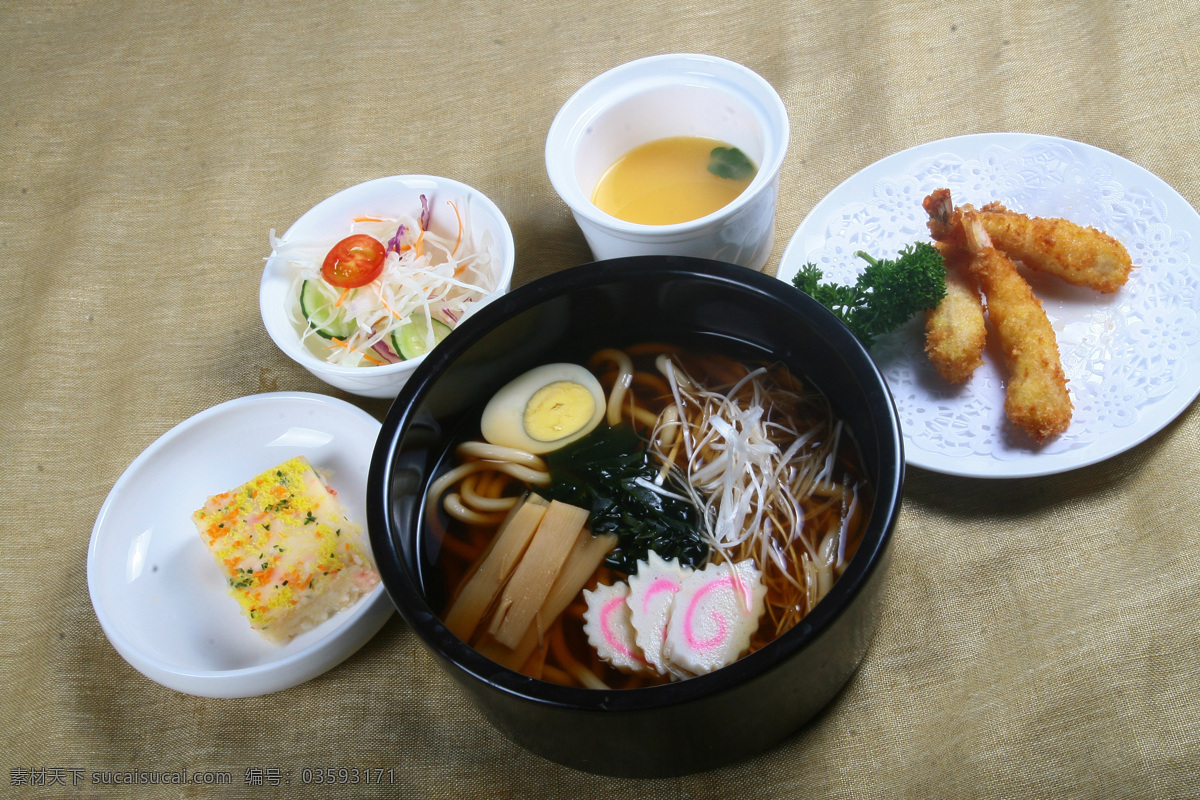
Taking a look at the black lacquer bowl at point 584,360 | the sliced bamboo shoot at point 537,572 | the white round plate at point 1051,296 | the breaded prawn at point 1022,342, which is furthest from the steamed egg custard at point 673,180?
the sliced bamboo shoot at point 537,572

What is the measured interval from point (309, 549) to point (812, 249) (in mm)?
986

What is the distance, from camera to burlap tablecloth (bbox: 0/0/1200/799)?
1.15 metres

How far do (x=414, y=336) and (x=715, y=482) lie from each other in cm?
61

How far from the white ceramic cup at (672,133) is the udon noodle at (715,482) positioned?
20 cm

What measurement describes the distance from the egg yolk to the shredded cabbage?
286mm

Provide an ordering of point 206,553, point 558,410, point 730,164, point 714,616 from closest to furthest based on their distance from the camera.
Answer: point 714,616 < point 558,410 < point 206,553 < point 730,164

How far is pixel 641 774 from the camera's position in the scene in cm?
107

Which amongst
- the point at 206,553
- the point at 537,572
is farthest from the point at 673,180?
the point at 206,553

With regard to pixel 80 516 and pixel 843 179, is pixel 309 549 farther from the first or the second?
pixel 843 179

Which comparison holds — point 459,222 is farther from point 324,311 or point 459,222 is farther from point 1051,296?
point 1051,296

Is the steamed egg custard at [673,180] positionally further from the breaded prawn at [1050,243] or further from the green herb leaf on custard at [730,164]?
the breaded prawn at [1050,243]

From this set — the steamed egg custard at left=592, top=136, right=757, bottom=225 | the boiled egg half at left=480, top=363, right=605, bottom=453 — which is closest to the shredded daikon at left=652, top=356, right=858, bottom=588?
the boiled egg half at left=480, top=363, right=605, bottom=453

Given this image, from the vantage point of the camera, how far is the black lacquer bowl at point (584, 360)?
0.84 meters

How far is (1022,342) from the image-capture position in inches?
52.3
